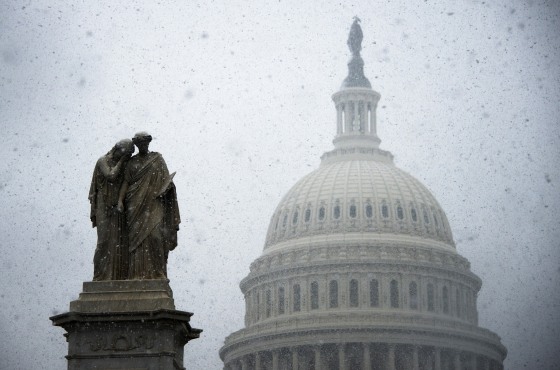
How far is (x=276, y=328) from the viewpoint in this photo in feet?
421

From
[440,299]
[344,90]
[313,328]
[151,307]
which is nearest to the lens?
[151,307]

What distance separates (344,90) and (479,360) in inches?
1356

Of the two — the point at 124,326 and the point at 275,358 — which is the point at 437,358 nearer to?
the point at 275,358

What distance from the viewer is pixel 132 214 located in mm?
16312

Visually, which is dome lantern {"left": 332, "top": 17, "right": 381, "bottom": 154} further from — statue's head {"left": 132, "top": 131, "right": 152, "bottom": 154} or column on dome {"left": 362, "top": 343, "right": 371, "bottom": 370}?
statue's head {"left": 132, "top": 131, "right": 152, "bottom": 154}

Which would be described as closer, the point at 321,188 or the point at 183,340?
the point at 183,340

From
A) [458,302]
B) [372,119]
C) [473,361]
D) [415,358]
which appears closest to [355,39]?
[372,119]

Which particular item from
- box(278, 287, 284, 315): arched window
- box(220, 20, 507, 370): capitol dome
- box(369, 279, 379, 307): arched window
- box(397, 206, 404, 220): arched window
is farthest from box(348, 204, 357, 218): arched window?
box(278, 287, 284, 315): arched window

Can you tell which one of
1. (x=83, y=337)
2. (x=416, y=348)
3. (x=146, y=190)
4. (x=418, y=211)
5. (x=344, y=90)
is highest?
(x=344, y=90)

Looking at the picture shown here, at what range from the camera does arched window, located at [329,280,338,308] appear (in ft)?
428

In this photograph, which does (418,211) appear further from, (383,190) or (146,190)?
(146,190)

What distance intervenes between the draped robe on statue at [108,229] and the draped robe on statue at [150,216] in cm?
12

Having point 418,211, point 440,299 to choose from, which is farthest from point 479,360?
point 418,211

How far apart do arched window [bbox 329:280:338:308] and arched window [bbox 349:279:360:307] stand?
1446 millimetres
